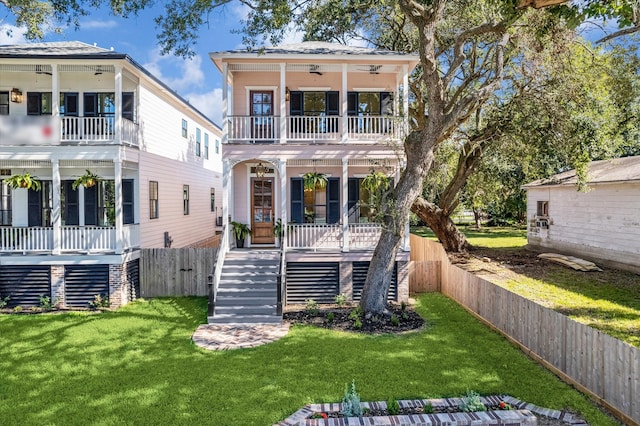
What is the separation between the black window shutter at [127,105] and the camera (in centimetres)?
1377

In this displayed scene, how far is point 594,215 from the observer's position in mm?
15992

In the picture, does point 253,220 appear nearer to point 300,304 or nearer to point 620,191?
point 300,304

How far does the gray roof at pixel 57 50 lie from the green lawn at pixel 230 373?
7607 millimetres

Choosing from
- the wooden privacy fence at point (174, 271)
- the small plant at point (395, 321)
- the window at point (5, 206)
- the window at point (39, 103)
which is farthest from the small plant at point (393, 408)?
the window at point (39, 103)

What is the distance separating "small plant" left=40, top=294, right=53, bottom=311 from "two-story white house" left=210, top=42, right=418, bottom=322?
5.53 meters

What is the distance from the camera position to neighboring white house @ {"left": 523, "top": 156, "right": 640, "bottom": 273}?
46.5ft

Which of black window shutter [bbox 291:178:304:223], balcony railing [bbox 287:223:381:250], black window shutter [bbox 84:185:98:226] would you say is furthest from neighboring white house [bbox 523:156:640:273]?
black window shutter [bbox 84:185:98:226]

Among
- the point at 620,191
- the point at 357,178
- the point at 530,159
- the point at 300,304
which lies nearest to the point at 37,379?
the point at 300,304

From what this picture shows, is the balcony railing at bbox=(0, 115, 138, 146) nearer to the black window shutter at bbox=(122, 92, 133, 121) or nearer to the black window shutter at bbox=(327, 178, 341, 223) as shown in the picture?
the black window shutter at bbox=(122, 92, 133, 121)

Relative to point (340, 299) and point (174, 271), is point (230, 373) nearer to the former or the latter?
point (340, 299)

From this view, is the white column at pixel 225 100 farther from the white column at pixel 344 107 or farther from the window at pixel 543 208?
the window at pixel 543 208

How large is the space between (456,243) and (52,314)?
1628 centimetres

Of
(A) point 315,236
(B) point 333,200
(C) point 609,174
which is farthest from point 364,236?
(C) point 609,174

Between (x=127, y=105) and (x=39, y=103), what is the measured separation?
287 centimetres
